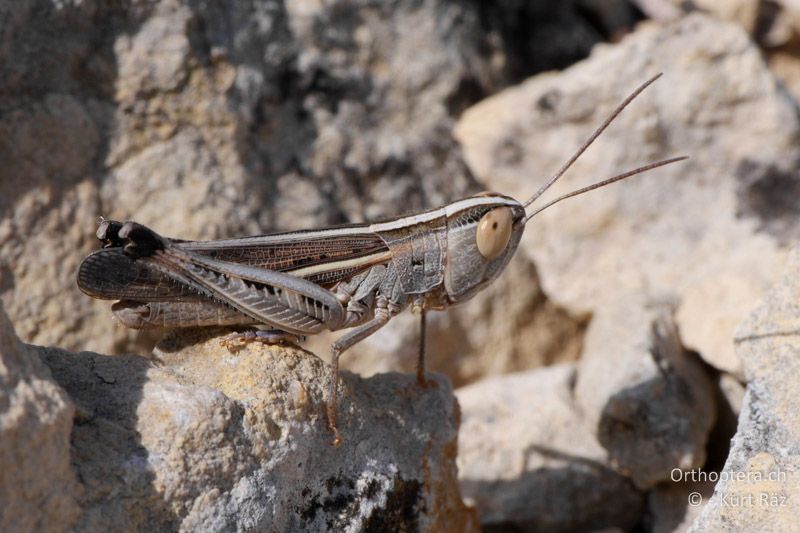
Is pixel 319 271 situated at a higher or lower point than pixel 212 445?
higher

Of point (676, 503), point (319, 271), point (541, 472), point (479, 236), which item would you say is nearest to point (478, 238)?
point (479, 236)

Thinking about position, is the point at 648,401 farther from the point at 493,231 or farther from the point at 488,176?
the point at 488,176

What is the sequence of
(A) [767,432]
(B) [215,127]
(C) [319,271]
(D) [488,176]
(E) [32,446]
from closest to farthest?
(E) [32,446] < (A) [767,432] < (C) [319,271] < (B) [215,127] < (D) [488,176]

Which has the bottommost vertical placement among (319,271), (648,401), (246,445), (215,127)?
(648,401)

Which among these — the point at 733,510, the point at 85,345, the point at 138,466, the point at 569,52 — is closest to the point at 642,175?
the point at 569,52

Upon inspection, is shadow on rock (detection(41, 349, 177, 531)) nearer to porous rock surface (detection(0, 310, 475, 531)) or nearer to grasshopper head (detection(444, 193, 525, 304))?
porous rock surface (detection(0, 310, 475, 531))

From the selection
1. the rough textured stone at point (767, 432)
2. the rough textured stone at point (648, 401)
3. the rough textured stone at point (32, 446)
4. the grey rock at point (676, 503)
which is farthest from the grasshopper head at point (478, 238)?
the rough textured stone at point (32, 446)

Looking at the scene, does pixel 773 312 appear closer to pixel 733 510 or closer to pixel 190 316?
pixel 733 510
